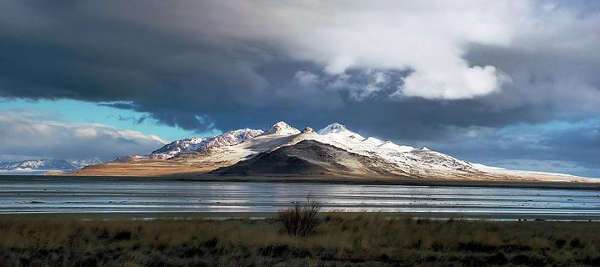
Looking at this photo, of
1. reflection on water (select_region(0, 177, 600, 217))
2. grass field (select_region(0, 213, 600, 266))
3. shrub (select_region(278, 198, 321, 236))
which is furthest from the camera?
reflection on water (select_region(0, 177, 600, 217))

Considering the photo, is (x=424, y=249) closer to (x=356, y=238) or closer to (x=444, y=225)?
(x=356, y=238)

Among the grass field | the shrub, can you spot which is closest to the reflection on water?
the grass field

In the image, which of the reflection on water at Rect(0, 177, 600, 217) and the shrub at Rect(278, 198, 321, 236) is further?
the reflection on water at Rect(0, 177, 600, 217)

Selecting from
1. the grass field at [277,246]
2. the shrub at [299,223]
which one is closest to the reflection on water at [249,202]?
the grass field at [277,246]

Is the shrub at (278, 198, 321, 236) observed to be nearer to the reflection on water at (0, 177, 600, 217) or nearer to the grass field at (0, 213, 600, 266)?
the grass field at (0, 213, 600, 266)

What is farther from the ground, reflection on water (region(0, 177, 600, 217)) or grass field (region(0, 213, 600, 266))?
reflection on water (region(0, 177, 600, 217))

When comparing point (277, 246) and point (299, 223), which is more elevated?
point (299, 223)

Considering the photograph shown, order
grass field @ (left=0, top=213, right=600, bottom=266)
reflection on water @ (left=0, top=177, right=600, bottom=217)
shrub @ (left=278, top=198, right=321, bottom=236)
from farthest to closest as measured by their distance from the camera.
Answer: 1. reflection on water @ (left=0, top=177, right=600, bottom=217)
2. shrub @ (left=278, top=198, right=321, bottom=236)
3. grass field @ (left=0, top=213, right=600, bottom=266)

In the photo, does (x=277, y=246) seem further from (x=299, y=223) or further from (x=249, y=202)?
(x=249, y=202)

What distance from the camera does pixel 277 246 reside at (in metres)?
21.5

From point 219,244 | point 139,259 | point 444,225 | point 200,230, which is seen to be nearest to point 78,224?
point 200,230

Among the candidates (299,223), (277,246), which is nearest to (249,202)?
(299,223)

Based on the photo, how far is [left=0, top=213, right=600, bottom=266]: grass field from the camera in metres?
18.1

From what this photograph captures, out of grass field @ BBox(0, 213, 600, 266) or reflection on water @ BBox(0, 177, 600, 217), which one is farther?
reflection on water @ BBox(0, 177, 600, 217)
